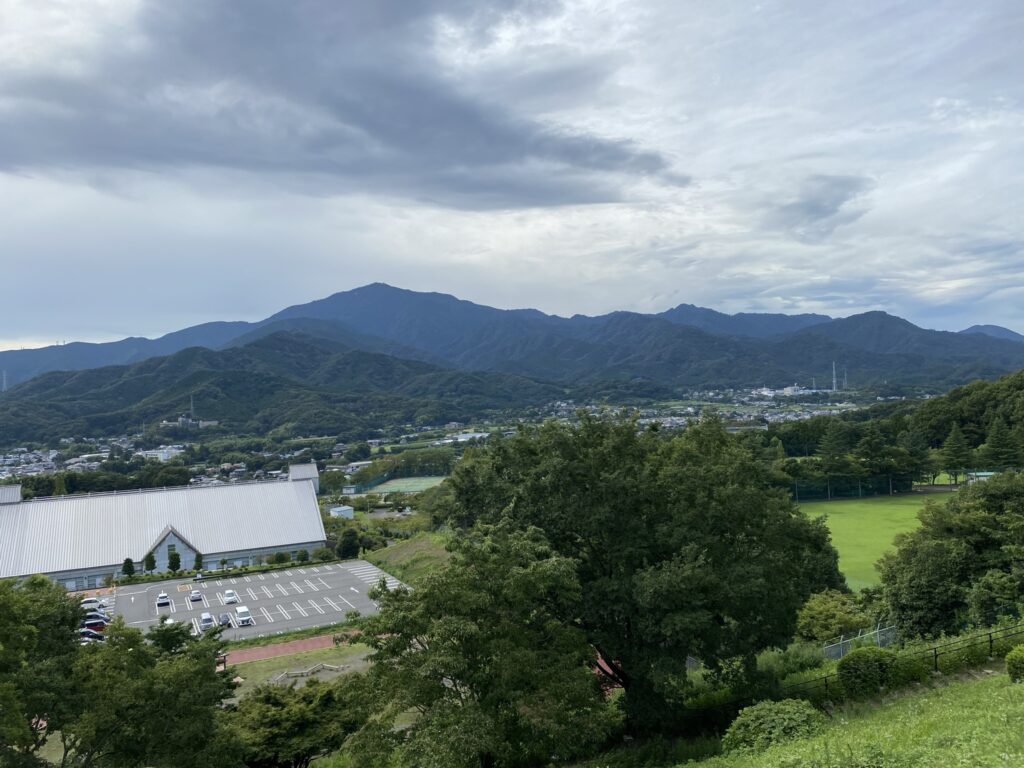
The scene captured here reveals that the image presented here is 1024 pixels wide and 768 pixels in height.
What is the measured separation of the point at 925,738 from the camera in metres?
6.96

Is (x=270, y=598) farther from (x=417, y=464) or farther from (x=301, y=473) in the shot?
(x=417, y=464)

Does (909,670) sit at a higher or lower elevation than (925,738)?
lower

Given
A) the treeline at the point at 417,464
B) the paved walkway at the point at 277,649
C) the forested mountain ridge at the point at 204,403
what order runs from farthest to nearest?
the forested mountain ridge at the point at 204,403 < the treeline at the point at 417,464 < the paved walkway at the point at 277,649

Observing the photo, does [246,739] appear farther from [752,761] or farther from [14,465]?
[14,465]

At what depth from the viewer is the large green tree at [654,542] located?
11250mm

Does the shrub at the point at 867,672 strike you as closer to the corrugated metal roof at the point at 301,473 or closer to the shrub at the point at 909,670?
the shrub at the point at 909,670

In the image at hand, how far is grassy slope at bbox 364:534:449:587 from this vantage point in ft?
111

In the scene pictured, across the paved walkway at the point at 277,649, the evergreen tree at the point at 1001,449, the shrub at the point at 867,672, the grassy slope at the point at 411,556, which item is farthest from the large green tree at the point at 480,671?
the evergreen tree at the point at 1001,449

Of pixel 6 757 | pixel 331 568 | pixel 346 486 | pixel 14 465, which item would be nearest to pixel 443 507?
pixel 331 568

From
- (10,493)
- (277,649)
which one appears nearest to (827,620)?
(277,649)

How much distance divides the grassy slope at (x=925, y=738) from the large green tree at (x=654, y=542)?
7.42 feet

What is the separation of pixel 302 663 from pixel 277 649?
2.74 metres

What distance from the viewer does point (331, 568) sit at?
3753 centimetres

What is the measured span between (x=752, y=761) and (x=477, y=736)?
134 inches
